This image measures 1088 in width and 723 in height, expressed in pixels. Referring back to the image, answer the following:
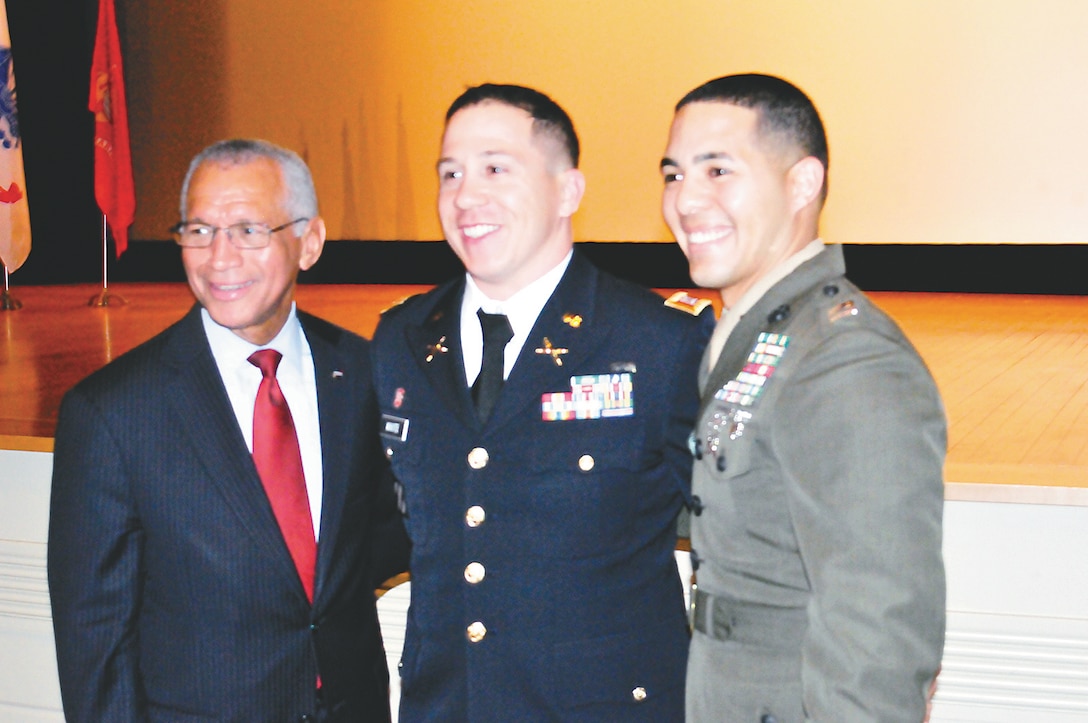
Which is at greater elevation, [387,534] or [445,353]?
[445,353]

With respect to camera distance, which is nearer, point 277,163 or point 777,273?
point 777,273

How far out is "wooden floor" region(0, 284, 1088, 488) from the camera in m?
2.96

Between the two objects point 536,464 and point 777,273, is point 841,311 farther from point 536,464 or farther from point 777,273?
point 536,464

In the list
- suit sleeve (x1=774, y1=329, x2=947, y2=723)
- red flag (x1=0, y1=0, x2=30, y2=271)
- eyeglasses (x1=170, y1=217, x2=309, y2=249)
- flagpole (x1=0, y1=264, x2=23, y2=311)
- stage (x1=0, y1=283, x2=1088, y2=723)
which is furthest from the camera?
flagpole (x1=0, y1=264, x2=23, y2=311)

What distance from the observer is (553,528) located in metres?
1.58

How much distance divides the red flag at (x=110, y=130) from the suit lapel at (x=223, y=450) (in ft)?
21.3

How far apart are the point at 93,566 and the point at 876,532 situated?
1.07 meters

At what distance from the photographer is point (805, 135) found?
141 centimetres

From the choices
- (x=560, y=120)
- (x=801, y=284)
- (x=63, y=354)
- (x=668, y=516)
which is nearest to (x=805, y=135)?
(x=801, y=284)

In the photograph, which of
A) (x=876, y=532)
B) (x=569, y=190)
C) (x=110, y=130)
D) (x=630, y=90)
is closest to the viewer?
(x=876, y=532)

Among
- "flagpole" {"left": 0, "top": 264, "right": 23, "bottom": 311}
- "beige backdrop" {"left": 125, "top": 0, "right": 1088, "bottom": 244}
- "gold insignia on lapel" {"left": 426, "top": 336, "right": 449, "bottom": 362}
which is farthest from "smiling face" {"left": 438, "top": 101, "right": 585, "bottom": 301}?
"flagpole" {"left": 0, "top": 264, "right": 23, "bottom": 311}

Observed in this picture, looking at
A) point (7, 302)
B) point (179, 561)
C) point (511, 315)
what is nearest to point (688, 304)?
point (511, 315)

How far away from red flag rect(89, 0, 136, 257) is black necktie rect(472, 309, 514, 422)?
6686mm

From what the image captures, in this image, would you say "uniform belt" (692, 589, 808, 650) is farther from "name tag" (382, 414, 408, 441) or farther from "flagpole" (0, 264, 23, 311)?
"flagpole" (0, 264, 23, 311)
